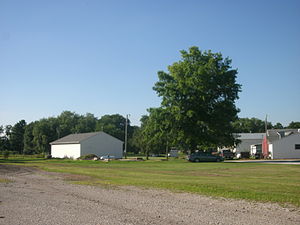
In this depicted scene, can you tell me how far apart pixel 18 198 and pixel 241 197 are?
829cm

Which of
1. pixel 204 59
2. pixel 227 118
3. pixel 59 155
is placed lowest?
pixel 59 155

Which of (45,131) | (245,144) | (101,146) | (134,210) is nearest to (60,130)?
(45,131)

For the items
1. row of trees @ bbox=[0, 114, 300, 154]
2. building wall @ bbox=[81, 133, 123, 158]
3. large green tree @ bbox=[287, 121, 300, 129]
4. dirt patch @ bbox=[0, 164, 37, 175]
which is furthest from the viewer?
large green tree @ bbox=[287, 121, 300, 129]

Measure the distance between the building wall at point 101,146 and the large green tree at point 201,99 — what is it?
27510mm

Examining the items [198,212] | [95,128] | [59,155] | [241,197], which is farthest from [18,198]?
[95,128]

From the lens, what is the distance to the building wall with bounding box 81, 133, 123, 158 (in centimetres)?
7362

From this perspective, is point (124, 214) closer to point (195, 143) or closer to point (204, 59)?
point (195, 143)

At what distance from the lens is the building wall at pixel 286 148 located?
6462 cm

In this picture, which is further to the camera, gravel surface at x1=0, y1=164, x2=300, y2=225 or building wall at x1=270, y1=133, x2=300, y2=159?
building wall at x1=270, y1=133, x2=300, y2=159

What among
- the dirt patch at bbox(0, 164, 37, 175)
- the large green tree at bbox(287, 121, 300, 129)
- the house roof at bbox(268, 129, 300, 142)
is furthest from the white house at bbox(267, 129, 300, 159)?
the large green tree at bbox(287, 121, 300, 129)

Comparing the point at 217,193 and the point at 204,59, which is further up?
the point at 204,59

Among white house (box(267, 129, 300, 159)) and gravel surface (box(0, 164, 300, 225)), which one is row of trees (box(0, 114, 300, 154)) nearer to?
white house (box(267, 129, 300, 159))

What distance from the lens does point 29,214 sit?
9641 millimetres

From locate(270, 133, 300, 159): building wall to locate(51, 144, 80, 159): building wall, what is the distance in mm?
40218
